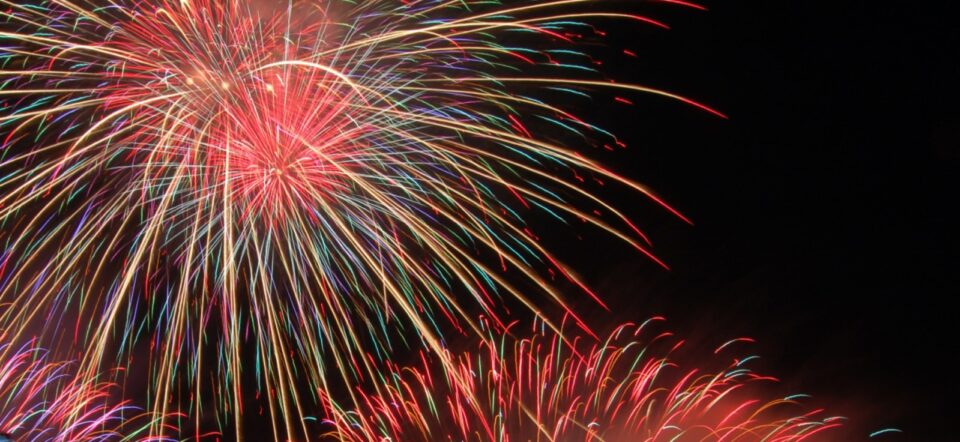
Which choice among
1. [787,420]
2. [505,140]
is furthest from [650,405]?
[505,140]

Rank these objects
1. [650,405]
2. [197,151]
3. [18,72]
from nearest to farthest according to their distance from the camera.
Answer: [18,72] < [197,151] < [650,405]

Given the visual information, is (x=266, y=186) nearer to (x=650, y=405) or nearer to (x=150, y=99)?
(x=150, y=99)

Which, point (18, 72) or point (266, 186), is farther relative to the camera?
point (266, 186)

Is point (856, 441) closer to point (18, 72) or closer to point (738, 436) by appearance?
point (738, 436)

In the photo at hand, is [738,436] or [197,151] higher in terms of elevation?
[197,151]

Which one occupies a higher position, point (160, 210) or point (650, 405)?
point (160, 210)

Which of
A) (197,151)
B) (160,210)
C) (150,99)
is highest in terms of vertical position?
(150,99)

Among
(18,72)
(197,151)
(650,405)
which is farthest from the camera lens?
(650,405)

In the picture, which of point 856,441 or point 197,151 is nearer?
point 197,151

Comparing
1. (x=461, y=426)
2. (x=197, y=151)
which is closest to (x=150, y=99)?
(x=197, y=151)
